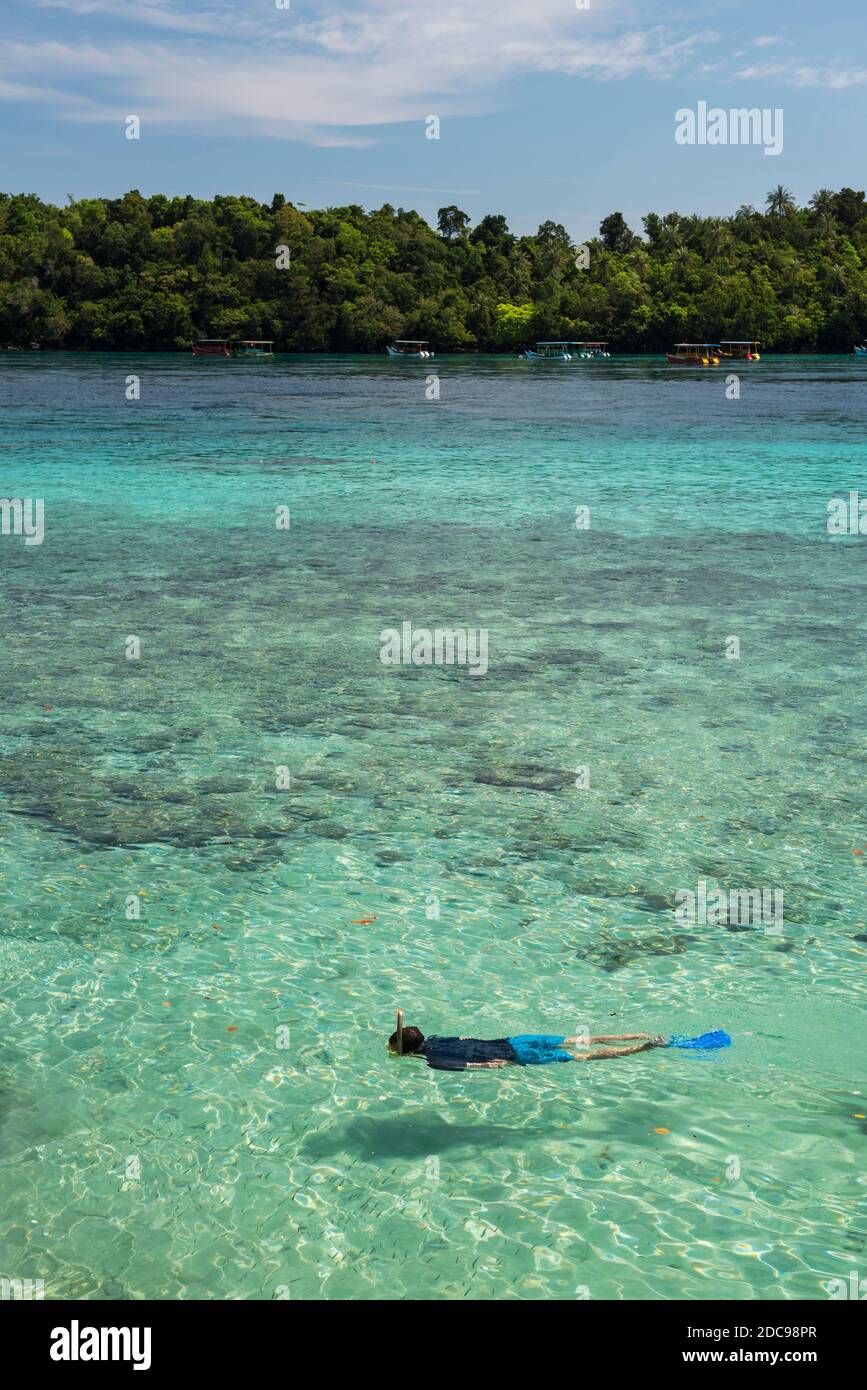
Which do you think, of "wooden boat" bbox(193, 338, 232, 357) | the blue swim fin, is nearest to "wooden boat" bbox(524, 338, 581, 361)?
"wooden boat" bbox(193, 338, 232, 357)

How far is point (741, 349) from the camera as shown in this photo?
145625 mm

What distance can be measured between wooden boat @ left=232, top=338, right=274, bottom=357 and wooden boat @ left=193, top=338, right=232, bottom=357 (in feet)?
4.62

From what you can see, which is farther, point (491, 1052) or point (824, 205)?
point (824, 205)

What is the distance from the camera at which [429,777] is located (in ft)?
34.2

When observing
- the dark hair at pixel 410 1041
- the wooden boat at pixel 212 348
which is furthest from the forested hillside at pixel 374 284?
the dark hair at pixel 410 1041

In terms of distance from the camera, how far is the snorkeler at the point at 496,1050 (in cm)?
647

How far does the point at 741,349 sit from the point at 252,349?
189ft

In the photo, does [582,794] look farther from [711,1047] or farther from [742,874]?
[711,1047]

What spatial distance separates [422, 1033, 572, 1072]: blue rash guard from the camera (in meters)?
6.47

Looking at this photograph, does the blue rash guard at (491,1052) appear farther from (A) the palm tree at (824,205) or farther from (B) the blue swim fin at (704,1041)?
(A) the palm tree at (824,205)

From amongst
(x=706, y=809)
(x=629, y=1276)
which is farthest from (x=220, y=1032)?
(x=706, y=809)

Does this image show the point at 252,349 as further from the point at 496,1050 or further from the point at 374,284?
the point at 496,1050

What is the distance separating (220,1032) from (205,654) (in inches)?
310

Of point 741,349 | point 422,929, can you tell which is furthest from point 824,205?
point 422,929
